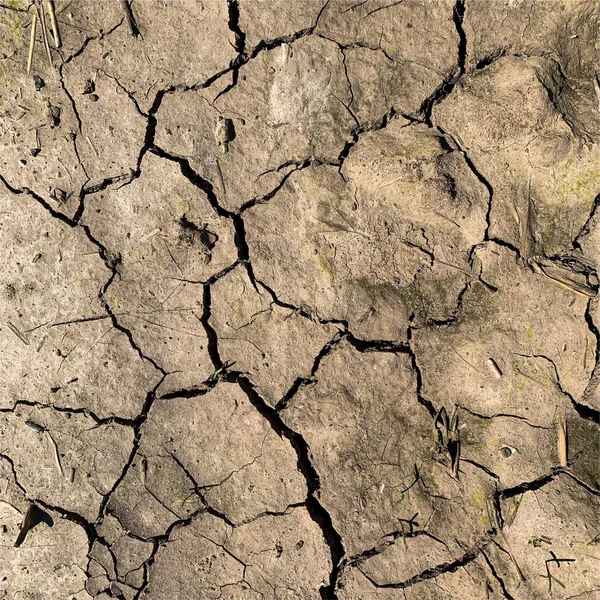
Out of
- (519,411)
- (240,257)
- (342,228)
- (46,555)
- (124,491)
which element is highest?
(342,228)

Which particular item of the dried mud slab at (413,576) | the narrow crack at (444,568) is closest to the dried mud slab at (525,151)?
the narrow crack at (444,568)

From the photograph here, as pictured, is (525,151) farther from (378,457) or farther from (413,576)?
(413,576)

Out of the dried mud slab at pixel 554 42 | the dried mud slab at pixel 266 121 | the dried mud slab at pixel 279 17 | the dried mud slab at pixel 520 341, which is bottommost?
the dried mud slab at pixel 520 341

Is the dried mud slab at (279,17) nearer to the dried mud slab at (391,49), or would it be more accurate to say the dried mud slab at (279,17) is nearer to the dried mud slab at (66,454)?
the dried mud slab at (391,49)

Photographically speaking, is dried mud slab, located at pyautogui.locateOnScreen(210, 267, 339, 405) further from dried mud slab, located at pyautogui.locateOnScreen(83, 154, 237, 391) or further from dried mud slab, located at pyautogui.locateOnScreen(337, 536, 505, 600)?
dried mud slab, located at pyautogui.locateOnScreen(337, 536, 505, 600)

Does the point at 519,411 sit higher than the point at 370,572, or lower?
higher

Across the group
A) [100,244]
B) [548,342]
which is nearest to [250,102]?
[100,244]

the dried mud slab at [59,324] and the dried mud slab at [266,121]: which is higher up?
the dried mud slab at [266,121]

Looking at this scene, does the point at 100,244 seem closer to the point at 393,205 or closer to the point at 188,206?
the point at 188,206

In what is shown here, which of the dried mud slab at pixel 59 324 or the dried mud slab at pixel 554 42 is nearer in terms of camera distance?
the dried mud slab at pixel 554 42
